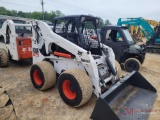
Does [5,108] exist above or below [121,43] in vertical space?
below

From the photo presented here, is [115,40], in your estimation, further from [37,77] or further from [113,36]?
[37,77]

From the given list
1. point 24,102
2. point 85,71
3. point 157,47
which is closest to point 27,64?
point 24,102

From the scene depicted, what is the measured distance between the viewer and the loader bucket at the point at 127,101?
2.83m

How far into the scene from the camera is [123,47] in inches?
260

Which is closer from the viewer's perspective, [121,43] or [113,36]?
[121,43]

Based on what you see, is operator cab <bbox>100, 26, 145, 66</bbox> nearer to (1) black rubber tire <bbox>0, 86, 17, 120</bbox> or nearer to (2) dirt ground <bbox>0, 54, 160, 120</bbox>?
(2) dirt ground <bbox>0, 54, 160, 120</bbox>

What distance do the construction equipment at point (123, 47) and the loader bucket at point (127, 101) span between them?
90.9 inches

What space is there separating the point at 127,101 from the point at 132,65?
3.15 m

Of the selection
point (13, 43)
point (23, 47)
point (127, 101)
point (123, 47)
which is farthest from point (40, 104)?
point (123, 47)

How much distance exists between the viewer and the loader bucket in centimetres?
283

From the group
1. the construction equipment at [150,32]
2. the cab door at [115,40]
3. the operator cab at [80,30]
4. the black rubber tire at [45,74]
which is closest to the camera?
the operator cab at [80,30]

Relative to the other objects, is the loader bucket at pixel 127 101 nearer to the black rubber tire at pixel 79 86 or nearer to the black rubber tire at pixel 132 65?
the black rubber tire at pixel 79 86

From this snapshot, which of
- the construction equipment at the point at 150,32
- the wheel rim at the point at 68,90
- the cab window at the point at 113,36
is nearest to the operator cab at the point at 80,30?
the wheel rim at the point at 68,90

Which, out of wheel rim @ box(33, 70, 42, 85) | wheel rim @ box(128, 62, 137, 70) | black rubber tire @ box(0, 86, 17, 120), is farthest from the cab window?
black rubber tire @ box(0, 86, 17, 120)
